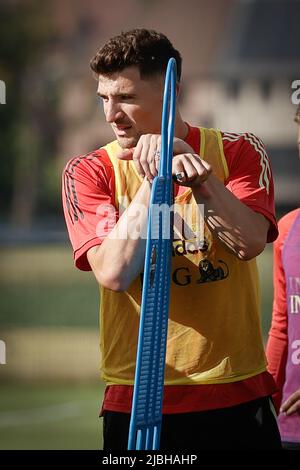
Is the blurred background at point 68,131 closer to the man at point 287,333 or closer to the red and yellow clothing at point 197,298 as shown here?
the man at point 287,333

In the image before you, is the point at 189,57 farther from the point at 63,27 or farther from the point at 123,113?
the point at 123,113

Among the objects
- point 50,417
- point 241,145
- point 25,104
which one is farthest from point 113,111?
point 25,104

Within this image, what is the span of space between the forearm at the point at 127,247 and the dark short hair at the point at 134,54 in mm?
350

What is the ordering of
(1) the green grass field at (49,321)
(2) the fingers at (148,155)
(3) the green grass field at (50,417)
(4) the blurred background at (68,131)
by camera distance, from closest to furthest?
1. (2) the fingers at (148,155)
2. (3) the green grass field at (50,417)
3. (1) the green grass field at (49,321)
4. (4) the blurred background at (68,131)

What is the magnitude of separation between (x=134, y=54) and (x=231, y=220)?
0.45 m

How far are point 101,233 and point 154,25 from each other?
22252 mm

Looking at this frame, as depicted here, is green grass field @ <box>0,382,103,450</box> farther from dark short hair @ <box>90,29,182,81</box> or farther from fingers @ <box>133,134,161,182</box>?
fingers @ <box>133,134,161,182</box>

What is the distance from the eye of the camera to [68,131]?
27.0 metres

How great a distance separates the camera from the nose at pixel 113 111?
242cm

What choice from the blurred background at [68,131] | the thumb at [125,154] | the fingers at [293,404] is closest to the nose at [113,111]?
the thumb at [125,154]

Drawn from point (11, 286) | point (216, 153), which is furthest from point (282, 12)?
point (216, 153)

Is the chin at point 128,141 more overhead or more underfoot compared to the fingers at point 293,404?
more overhead

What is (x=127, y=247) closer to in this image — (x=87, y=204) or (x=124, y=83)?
(x=87, y=204)

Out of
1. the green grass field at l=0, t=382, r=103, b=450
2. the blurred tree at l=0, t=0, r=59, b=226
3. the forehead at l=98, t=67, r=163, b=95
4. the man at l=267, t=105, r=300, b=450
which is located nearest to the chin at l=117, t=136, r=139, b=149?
the forehead at l=98, t=67, r=163, b=95
